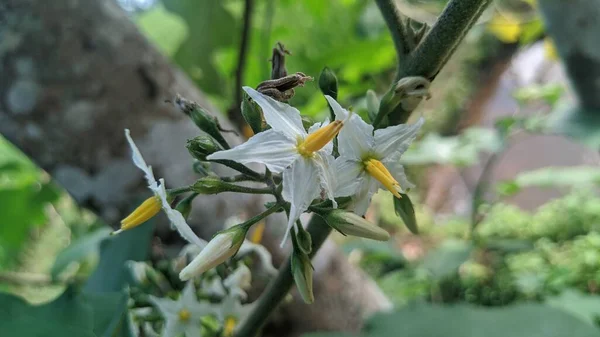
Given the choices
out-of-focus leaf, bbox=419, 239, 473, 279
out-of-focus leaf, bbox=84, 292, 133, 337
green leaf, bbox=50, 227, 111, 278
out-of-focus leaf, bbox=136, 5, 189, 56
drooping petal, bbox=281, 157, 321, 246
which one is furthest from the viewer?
out-of-focus leaf, bbox=136, 5, 189, 56

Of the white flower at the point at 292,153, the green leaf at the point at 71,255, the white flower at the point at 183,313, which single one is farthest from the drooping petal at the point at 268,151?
the green leaf at the point at 71,255

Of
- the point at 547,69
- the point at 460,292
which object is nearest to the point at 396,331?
the point at 460,292

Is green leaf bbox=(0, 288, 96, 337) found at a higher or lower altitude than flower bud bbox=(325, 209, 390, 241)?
lower

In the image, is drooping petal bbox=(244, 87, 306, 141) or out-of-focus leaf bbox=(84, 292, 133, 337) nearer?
drooping petal bbox=(244, 87, 306, 141)

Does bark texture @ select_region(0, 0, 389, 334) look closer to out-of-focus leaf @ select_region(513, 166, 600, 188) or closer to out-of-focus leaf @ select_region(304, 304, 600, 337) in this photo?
out-of-focus leaf @ select_region(304, 304, 600, 337)

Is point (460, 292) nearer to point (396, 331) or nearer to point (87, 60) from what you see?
point (396, 331)

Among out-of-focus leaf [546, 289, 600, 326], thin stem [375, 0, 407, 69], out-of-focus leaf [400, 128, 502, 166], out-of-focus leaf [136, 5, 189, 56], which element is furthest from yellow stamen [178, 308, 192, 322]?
out-of-focus leaf [136, 5, 189, 56]

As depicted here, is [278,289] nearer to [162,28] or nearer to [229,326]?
[229,326]
